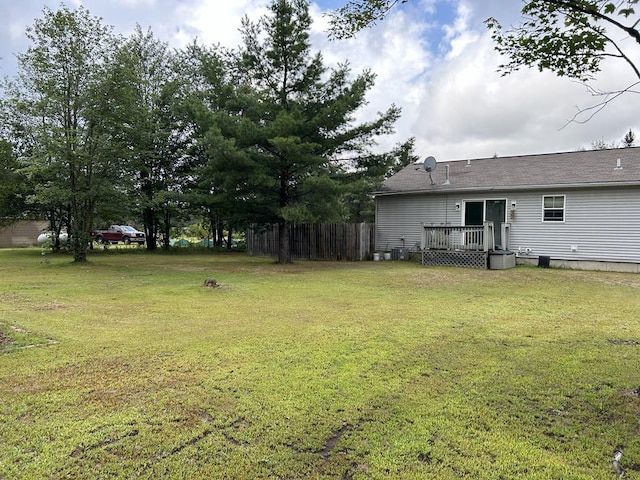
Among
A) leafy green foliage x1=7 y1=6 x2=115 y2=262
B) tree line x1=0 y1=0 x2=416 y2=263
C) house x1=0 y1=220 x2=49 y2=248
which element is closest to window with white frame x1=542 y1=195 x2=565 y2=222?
tree line x1=0 y1=0 x2=416 y2=263

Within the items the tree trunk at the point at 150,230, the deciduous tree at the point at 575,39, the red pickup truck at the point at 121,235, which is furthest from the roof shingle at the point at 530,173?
the red pickup truck at the point at 121,235

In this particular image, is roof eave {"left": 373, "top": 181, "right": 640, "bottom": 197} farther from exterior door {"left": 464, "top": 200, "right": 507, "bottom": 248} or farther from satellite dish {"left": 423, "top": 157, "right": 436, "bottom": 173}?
satellite dish {"left": 423, "top": 157, "right": 436, "bottom": 173}

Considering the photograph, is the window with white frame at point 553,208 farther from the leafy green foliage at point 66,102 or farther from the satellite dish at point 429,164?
the leafy green foliage at point 66,102

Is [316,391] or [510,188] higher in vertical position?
[510,188]

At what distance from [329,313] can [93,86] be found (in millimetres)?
11440

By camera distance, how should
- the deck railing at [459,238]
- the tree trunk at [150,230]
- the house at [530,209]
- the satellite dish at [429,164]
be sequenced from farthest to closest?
the tree trunk at [150,230] < the satellite dish at [429,164] < the deck railing at [459,238] < the house at [530,209]

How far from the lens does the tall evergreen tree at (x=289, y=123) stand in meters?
12.7

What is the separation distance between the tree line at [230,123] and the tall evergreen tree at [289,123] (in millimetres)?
36

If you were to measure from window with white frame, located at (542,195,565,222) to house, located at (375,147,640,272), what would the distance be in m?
0.03

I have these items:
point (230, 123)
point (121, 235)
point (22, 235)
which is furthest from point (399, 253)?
point (22, 235)

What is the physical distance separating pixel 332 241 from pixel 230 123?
6.50 meters

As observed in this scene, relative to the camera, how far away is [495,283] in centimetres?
Result: 970

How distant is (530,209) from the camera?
13.7 m

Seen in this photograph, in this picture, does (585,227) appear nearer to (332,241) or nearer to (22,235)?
(332,241)
